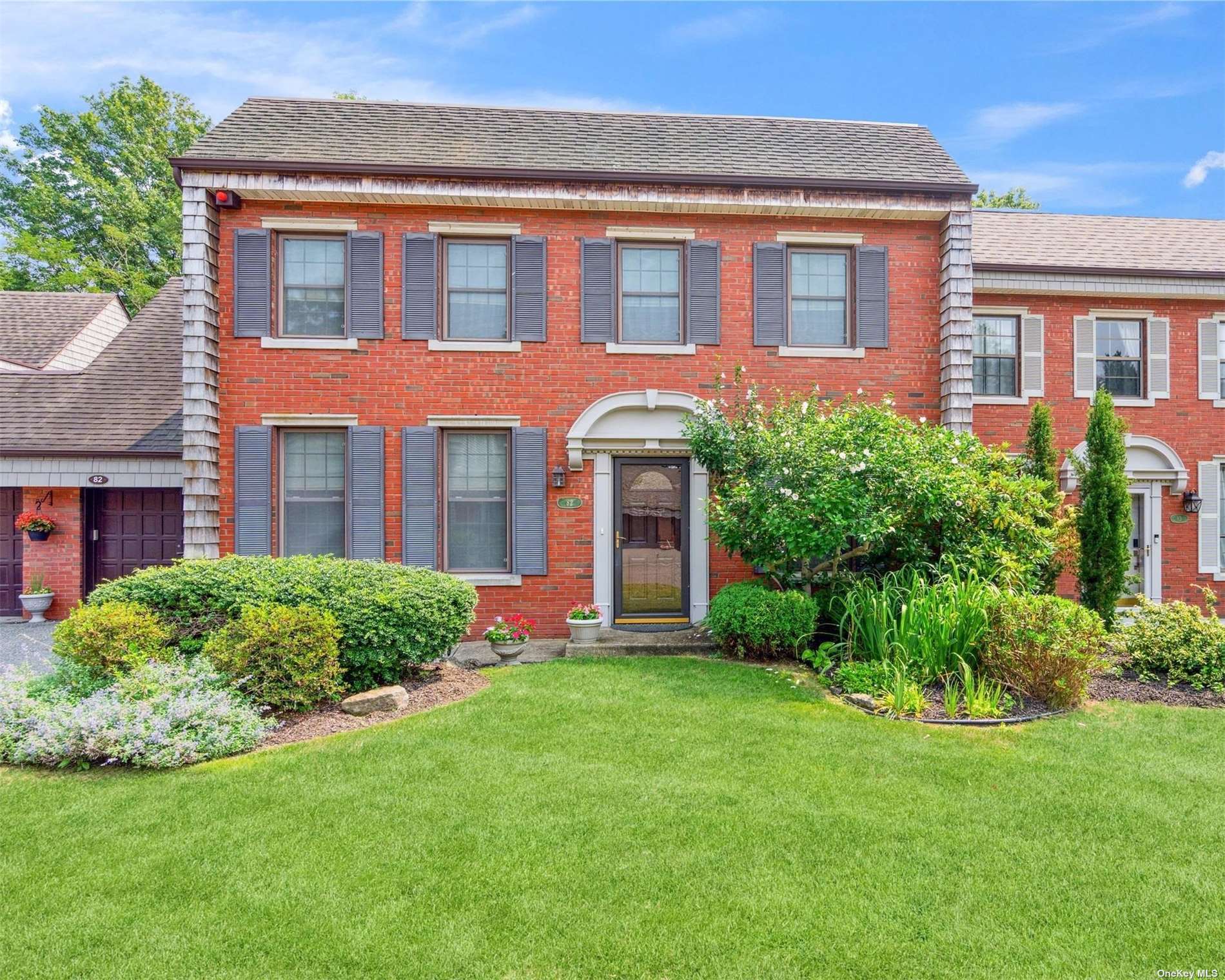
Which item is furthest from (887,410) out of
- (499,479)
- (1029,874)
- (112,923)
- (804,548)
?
(112,923)

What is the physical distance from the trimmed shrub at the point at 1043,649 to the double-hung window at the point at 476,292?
641cm

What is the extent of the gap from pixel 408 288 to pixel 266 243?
180 cm

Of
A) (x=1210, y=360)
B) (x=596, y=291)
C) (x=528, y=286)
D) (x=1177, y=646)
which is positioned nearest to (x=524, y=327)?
(x=528, y=286)

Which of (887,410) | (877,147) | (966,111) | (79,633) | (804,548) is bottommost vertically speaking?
(79,633)

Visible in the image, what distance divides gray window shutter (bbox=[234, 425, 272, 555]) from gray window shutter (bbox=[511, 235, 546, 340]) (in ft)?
11.2

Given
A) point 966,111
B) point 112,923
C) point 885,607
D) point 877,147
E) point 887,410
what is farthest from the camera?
point 966,111

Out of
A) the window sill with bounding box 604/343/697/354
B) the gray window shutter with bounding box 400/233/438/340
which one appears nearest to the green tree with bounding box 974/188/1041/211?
the window sill with bounding box 604/343/697/354

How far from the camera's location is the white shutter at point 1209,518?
10.6 metres

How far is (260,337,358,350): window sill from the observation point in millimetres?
8266

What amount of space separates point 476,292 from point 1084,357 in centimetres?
A: 954

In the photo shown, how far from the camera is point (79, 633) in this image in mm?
5289

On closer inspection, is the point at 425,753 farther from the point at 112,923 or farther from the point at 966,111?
the point at 966,111

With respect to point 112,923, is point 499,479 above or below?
above

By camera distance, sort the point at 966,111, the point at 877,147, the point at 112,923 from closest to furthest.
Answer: the point at 112,923
the point at 877,147
the point at 966,111
